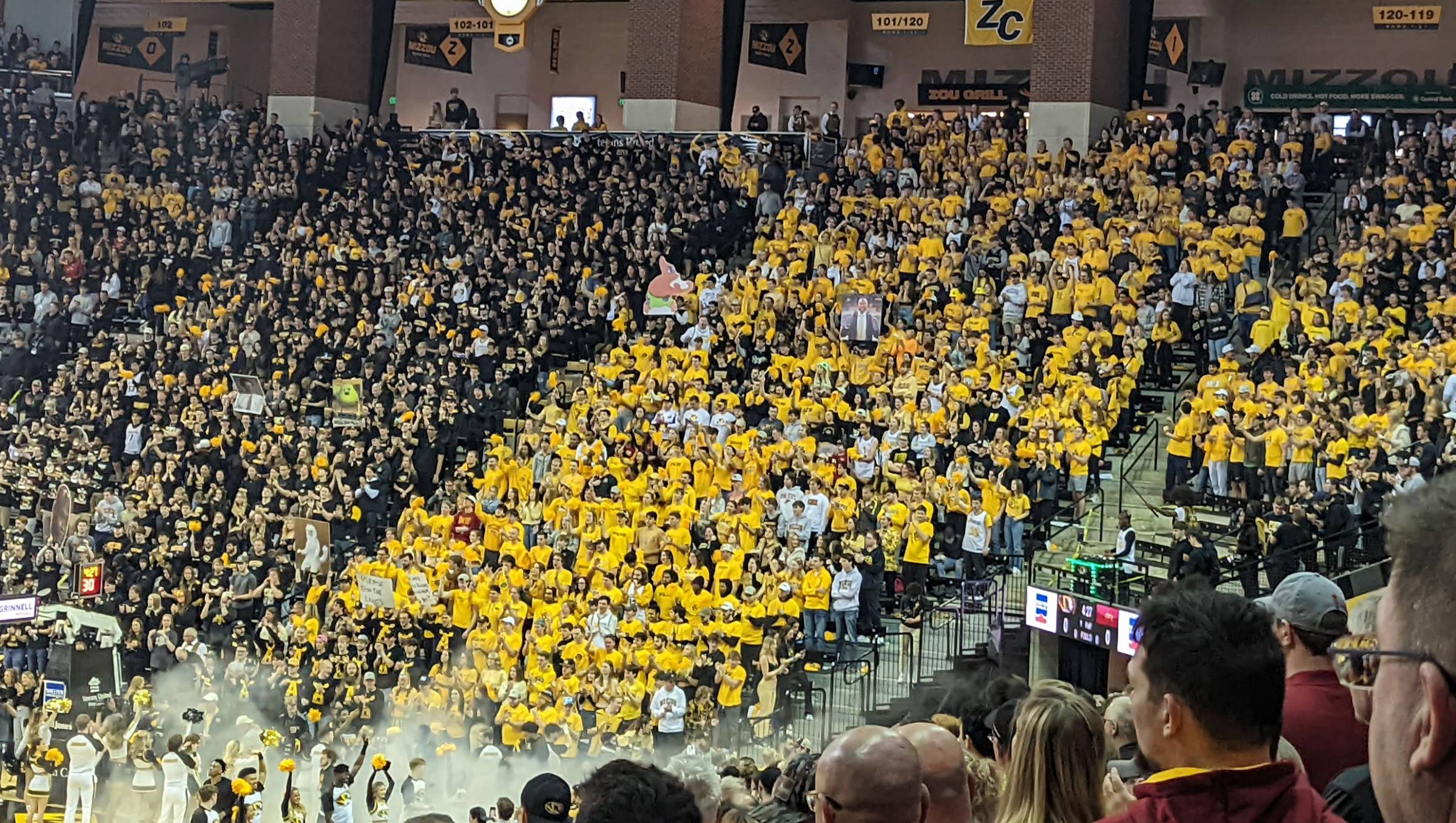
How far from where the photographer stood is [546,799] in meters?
5.21

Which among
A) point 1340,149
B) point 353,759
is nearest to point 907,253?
point 1340,149

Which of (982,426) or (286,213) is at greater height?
(286,213)

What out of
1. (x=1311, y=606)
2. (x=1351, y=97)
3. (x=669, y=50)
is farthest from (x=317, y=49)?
(x=1311, y=606)

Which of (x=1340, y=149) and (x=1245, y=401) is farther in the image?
(x=1340, y=149)

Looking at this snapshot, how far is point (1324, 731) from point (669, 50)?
2732cm

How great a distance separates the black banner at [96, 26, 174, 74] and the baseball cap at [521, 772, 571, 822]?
3909 cm

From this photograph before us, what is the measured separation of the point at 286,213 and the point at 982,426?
16.2m

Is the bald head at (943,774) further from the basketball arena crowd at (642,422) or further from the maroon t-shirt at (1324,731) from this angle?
the basketball arena crowd at (642,422)

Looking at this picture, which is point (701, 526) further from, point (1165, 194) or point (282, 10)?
point (282, 10)

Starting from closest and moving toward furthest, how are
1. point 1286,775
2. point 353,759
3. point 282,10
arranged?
point 1286,775 < point 353,759 < point 282,10

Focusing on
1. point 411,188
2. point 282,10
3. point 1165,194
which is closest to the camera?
point 1165,194

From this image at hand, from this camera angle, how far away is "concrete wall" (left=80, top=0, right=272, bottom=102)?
137 ft

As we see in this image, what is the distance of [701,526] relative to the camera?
1878cm

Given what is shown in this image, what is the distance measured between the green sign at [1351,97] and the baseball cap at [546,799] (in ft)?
87.6
